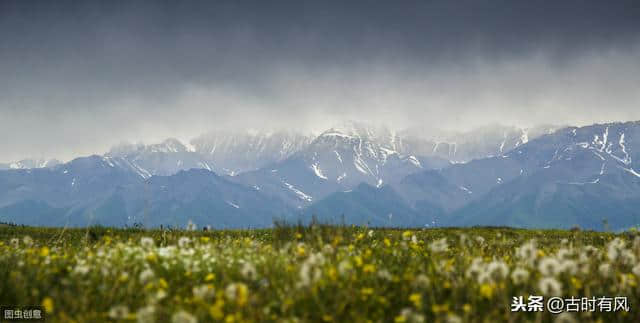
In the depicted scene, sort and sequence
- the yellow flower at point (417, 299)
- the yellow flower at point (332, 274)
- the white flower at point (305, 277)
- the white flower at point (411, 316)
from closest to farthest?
the white flower at point (411, 316), the yellow flower at point (417, 299), the white flower at point (305, 277), the yellow flower at point (332, 274)

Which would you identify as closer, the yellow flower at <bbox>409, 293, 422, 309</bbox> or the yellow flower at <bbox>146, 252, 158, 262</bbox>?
the yellow flower at <bbox>409, 293, 422, 309</bbox>

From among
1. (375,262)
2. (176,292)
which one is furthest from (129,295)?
(375,262)

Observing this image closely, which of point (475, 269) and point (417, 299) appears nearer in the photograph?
point (417, 299)

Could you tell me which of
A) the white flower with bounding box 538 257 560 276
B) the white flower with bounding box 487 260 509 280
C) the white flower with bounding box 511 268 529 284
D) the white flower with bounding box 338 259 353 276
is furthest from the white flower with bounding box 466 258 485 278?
the white flower with bounding box 338 259 353 276

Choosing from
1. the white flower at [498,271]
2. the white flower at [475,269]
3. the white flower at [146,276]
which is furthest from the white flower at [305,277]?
the white flower at [498,271]

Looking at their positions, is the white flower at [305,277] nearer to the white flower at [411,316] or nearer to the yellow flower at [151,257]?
the white flower at [411,316]

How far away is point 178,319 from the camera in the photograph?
19.2 feet

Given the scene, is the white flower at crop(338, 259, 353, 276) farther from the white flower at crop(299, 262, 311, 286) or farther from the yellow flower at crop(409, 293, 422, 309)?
the yellow flower at crop(409, 293, 422, 309)

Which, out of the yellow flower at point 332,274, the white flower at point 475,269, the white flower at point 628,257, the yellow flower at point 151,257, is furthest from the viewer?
the white flower at point 628,257

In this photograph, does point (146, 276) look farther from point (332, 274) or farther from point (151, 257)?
point (332, 274)

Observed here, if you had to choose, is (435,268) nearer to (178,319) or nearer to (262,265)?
(262,265)

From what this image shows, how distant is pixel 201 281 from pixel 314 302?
2.82 meters

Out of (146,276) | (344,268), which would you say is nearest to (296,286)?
(344,268)

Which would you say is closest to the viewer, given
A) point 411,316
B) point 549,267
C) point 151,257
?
point 411,316
